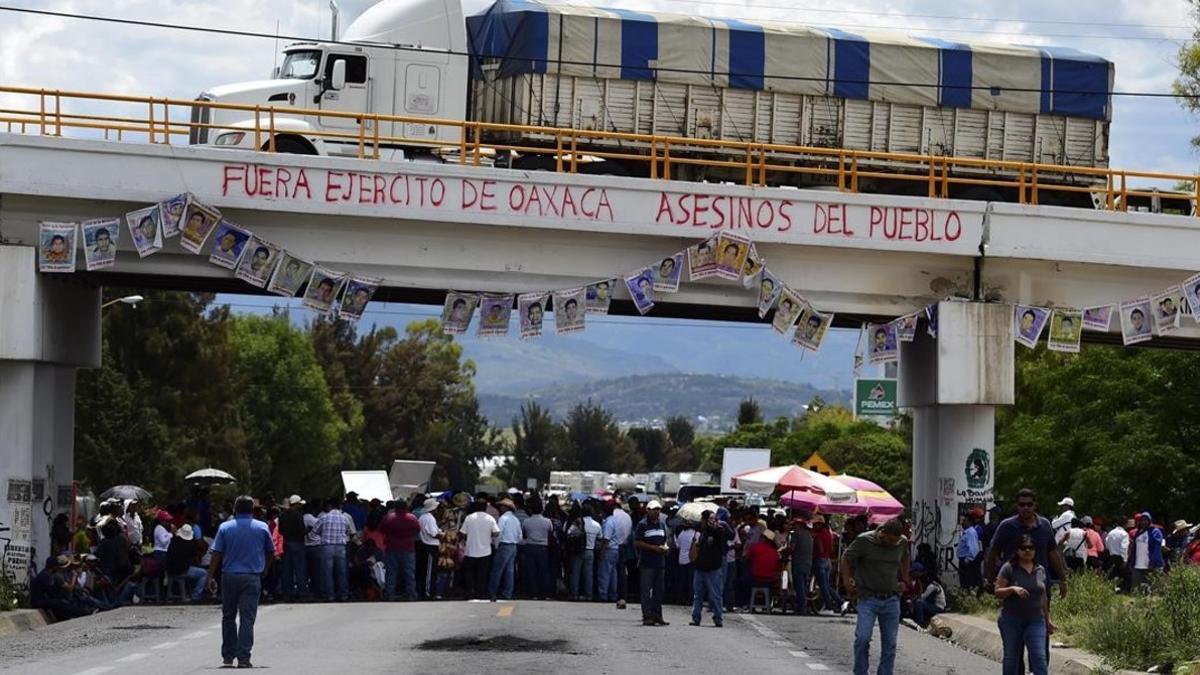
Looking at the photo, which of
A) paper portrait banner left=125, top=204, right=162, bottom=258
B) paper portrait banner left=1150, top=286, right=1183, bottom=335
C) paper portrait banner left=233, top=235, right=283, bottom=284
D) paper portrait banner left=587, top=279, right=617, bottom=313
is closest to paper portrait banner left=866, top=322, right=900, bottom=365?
paper portrait banner left=1150, top=286, right=1183, bottom=335

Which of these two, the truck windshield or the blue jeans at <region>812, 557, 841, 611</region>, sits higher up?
the truck windshield

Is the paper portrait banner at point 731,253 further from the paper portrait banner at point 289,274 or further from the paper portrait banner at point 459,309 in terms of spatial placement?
the paper portrait banner at point 289,274

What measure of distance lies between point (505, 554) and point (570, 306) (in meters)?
4.10

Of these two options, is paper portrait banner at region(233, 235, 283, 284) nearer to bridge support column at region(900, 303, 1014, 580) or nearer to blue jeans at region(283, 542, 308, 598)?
blue jeans at region(283, 542, 308, 598)

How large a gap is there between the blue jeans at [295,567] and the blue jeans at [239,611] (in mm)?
11748

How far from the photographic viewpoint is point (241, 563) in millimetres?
18188

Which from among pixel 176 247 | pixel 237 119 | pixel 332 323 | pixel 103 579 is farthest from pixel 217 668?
pixel 332 323

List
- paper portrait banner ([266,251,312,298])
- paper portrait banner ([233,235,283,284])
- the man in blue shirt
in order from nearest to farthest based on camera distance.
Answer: the man in blue shirt < paper portrait banner ([233,235,283,284]) < paper portrait banner ([266,251,312,298])

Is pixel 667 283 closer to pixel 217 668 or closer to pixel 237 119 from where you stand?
pixel 237 119

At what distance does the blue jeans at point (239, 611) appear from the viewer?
58.3 ft

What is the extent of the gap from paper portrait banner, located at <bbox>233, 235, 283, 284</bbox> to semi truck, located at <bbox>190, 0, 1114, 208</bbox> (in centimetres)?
318

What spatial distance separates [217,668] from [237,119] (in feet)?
58.5

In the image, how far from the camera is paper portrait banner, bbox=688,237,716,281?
31.3 m

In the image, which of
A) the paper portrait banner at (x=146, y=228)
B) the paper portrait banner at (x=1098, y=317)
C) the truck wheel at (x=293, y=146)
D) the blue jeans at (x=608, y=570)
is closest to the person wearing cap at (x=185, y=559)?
the paper portrait banner at (x=146, y=228)
